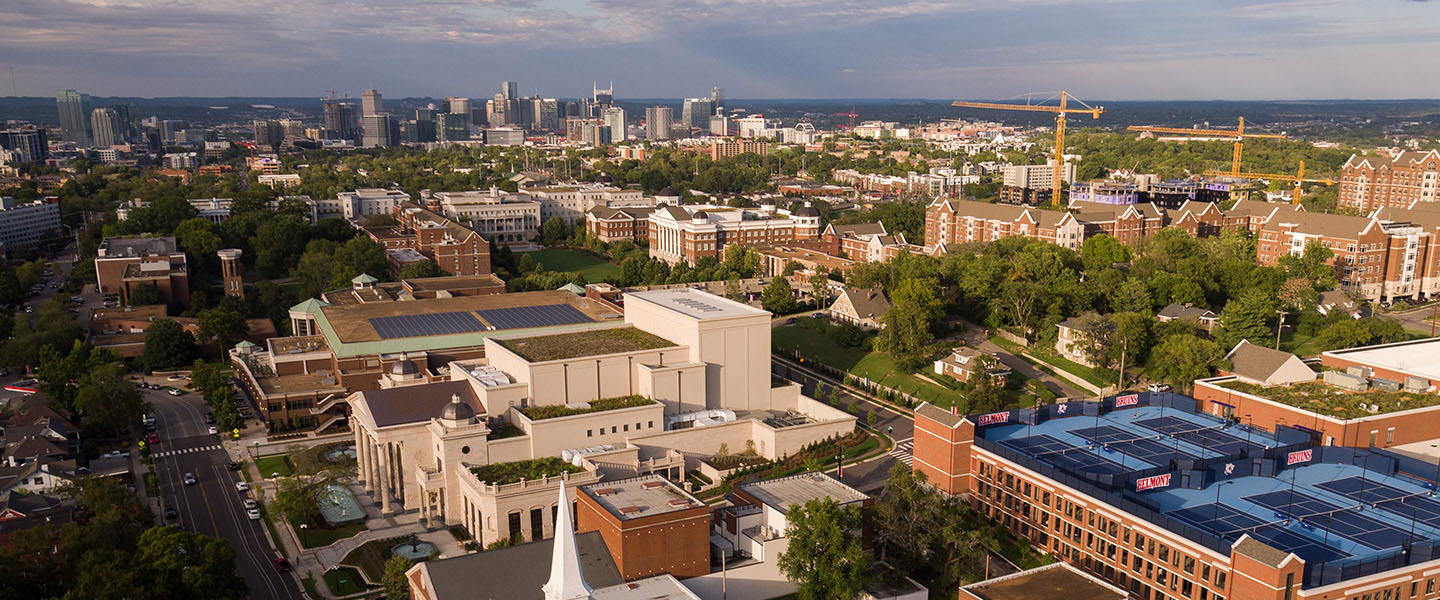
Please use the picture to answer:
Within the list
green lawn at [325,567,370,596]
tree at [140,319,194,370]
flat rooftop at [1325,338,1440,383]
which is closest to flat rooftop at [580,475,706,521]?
green lawn at [325,567,370,596]

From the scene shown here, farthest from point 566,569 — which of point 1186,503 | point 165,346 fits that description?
point 165,346

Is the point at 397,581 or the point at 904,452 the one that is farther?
the point at 904,452

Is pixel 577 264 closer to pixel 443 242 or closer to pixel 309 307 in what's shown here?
pixel 443 242

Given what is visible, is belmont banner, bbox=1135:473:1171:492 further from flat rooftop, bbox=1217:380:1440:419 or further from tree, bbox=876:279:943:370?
tree, bbox=876:279:943:370

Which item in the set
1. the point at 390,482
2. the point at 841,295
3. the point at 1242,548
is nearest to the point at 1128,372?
the point at 841,295

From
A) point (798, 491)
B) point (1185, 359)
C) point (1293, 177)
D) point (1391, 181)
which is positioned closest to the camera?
point (798, 491)

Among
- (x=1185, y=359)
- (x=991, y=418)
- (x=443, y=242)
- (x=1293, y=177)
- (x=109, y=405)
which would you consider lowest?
(x=109, y=405)

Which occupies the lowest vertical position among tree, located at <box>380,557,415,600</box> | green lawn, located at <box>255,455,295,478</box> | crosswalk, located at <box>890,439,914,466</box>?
green lawn, located at <box>255,455,295,478</box>
